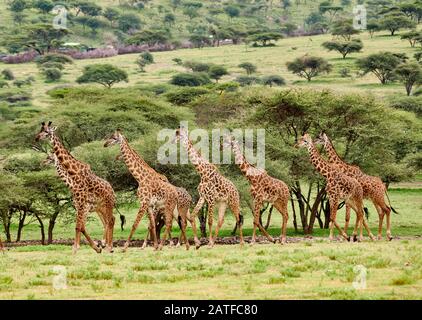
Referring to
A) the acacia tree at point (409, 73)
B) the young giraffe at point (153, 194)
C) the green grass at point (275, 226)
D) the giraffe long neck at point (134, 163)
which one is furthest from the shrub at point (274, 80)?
the young giraffe at point (153, 194)

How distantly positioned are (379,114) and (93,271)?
827 inches

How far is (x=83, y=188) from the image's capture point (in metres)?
19.0

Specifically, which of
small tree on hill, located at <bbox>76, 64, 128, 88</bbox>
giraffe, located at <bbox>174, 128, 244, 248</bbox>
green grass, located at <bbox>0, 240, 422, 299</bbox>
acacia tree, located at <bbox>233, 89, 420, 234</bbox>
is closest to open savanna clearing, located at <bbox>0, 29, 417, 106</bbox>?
small tree on hill, located at <bbox>76, 64, 128, 88</bbox>

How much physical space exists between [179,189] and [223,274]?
6049 millimetres

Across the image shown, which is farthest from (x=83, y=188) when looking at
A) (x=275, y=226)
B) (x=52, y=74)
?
(x=52, y=74)

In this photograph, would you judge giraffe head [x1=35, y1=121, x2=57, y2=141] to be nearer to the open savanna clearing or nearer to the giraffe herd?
the giraffe herd

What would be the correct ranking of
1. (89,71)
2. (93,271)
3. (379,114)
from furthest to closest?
(89,71) → (379,114) → (93,271)

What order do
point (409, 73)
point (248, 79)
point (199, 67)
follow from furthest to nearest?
point (199, 67), point (248, 79), point (409, 73)

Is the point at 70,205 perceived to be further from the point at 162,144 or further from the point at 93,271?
the point at 93,271

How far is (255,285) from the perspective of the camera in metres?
13.1

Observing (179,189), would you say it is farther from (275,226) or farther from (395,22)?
(395,22)

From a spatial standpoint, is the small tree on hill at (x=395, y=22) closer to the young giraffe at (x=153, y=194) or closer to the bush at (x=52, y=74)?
the bush at (x=52, y=74)
